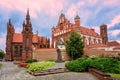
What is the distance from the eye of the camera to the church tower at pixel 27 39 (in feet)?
150

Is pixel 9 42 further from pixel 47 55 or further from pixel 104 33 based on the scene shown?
pixel 104 33

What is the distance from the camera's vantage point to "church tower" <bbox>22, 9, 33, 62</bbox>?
4562 cm

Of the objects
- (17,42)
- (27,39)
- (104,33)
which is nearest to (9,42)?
(17,42)

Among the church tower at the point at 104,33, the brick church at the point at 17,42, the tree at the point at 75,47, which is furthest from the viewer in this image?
the church tower at the point at 104,33

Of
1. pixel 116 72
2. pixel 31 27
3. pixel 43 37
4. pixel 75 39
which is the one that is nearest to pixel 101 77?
pixel 116 72

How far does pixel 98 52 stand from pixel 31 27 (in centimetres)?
2066

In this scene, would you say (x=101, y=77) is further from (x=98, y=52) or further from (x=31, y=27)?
(x=31, y=27)

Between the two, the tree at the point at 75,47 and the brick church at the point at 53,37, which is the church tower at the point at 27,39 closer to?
the brick church at the point at 53,37

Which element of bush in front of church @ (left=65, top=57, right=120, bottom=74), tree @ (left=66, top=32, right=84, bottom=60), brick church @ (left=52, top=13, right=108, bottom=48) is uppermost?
brick church @ (left=52, top=13, right=108, bottom=48)

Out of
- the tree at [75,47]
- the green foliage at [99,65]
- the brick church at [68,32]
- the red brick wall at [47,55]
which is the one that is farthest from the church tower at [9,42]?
the green foliage at [99,65]

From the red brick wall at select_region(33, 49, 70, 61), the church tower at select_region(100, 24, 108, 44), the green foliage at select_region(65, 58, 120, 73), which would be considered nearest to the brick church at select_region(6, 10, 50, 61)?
the red brick wall at select_region(33, 49, 70, 61)

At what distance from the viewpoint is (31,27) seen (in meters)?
48.8

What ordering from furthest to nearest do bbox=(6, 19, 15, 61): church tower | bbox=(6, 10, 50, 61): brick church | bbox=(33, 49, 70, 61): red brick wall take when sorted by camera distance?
bbox=(6, 19, 15, 61): church tower, bbox=(6, 10, 50, 61): brick church, bbox=(33, 49, 70, 61): red brick wall

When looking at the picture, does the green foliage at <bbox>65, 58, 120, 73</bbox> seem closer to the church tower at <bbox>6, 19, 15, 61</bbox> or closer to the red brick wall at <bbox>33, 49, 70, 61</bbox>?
the red brick wall at <bbox>33, 49, 70, 61</bbox>
